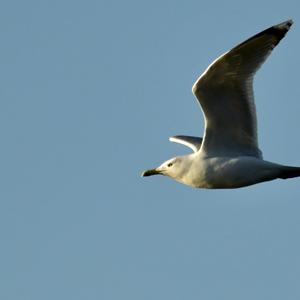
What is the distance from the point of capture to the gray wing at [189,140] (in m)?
22.4

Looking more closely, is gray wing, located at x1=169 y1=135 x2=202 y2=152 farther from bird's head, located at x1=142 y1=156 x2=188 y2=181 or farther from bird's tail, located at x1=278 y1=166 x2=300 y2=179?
bird's tail, located at x1=278 y1=166 x2=300 y2=179

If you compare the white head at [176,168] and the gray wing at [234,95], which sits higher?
the gray wing at [234,95]

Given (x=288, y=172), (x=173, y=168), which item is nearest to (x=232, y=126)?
(x=288, y=172)

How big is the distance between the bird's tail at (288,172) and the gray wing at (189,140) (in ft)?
7.81

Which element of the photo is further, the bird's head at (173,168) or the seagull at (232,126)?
the bird's head at (173,168)

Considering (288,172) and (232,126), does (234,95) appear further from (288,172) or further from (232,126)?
(288,172)

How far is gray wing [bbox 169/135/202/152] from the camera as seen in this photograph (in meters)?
22.4

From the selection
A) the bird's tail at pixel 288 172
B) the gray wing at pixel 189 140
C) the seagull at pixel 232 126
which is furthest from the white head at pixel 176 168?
the bird's tail at pixel 288 172

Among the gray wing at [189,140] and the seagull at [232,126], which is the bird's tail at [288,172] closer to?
the seagull at [232,126]

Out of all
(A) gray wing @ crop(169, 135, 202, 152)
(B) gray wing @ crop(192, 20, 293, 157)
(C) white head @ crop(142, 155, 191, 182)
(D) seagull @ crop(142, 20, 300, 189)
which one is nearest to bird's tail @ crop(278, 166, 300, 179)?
(D) seagull @ crop(142, 20, 300, 189)

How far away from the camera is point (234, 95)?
20.1 metres

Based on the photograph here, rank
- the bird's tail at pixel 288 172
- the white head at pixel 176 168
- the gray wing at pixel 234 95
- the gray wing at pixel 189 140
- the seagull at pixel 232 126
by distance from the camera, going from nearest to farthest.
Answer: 1. the gray wing at pixel 234 95
2. the seagull at pixel 232 126
3. the bird's tail at pixel 288 172
4. the white head at pixel 176 168
5. the gray wing at pixel 189 140

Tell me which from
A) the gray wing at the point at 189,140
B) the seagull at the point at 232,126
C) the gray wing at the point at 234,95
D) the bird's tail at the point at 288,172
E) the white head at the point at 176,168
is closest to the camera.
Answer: the gray wing at the point at 234,95

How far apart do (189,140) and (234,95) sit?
3088 millimetres
